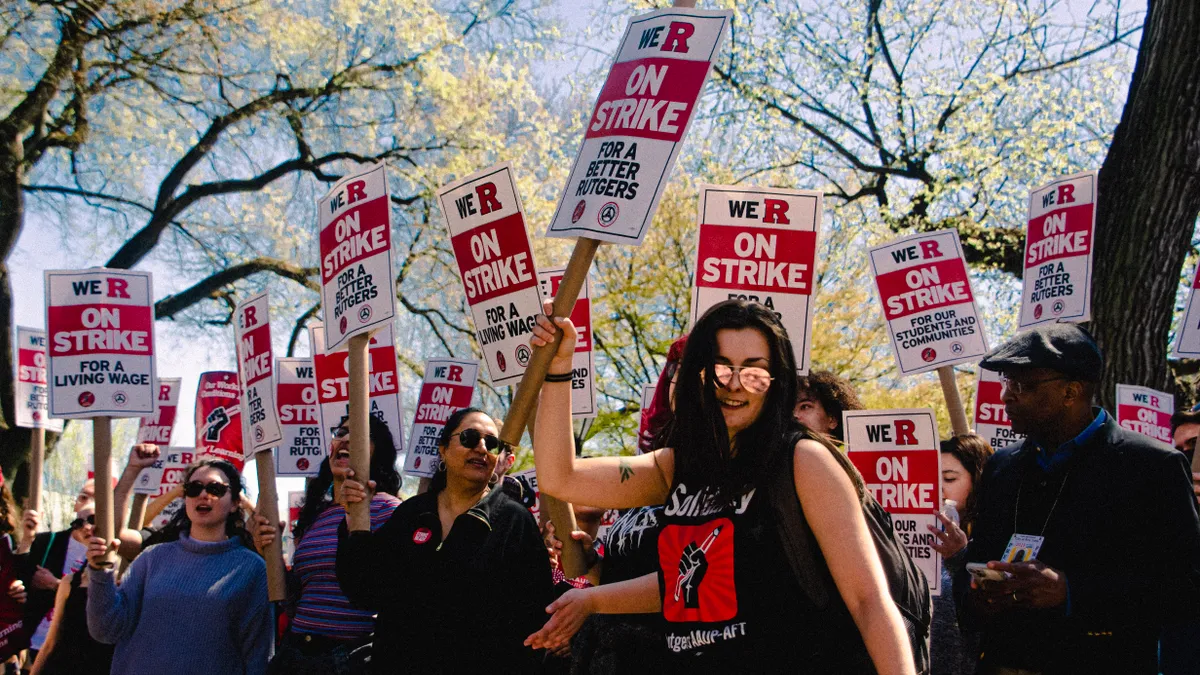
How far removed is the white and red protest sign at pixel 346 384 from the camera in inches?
290

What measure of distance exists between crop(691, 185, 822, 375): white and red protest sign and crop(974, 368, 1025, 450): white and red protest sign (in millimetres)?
2962

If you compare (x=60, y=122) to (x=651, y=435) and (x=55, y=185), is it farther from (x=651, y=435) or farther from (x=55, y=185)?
(x=651, y=435)

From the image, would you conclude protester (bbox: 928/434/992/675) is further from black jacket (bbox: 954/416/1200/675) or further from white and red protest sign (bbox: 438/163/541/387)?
white and red protest sign (bbox: 438/163/541/387)

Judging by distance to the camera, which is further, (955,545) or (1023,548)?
(955,545)

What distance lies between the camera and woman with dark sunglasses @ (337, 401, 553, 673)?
420cm

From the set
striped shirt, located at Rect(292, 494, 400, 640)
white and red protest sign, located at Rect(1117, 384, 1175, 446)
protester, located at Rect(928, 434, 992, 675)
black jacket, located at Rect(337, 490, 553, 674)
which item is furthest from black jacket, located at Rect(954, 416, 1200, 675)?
white and red protest sign, located at Rect(1117, 384, 1175, 446)

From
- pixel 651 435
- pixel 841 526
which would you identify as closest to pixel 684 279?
pixel 651 435

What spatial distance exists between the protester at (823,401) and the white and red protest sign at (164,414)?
691cm

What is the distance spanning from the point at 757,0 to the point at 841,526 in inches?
710

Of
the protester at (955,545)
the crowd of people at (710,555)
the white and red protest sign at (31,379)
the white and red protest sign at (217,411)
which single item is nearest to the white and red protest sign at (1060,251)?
the crowd of people at (710,555)

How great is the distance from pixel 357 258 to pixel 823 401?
2.05 metres

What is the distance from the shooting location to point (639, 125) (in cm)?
371

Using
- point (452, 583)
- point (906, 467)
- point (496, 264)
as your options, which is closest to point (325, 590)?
point (452, 583)

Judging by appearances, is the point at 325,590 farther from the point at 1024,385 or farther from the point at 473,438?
the point at 1024,385
